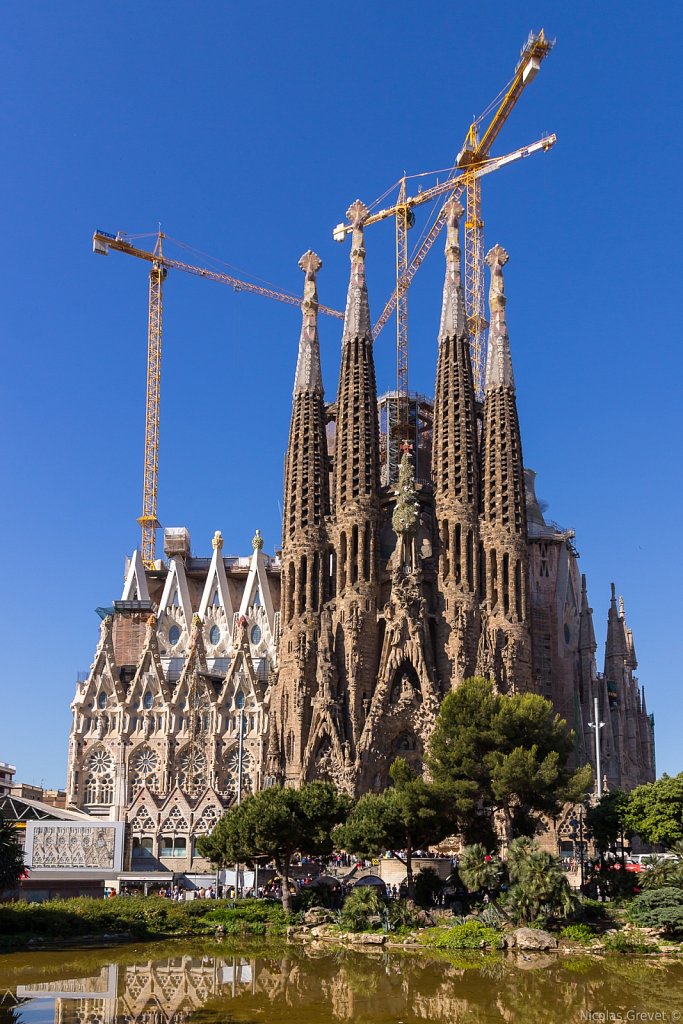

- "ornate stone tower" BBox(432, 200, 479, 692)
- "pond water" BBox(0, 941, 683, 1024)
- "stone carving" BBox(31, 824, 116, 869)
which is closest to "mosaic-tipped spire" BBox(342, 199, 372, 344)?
"ornate stone tower" BBox(432, 200, 479, 692)

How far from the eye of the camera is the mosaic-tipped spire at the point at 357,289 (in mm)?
77312

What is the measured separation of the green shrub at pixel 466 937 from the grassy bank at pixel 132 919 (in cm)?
606

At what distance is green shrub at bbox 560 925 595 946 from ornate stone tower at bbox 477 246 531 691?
27866 mm

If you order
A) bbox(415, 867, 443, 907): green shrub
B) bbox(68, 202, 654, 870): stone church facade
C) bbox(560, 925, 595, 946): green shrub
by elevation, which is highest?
bbox(68, 202, 654, 870): stone church facade

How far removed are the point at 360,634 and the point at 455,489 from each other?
11.0 metres

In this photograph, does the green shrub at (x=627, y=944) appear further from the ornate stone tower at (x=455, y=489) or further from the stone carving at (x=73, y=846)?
the ornate stone tower at (x=455, y=489)

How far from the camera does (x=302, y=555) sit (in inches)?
2876

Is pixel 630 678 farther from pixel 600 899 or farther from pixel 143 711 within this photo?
pixel 600 899

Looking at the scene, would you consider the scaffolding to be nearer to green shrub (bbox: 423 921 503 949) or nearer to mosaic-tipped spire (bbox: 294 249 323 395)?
mosaic-tipped spire (bbox: 294 249 323 395)

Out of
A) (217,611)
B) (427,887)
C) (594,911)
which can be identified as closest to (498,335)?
(217,611)

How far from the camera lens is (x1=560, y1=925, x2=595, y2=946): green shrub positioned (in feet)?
125

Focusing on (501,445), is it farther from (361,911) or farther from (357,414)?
(361,911)

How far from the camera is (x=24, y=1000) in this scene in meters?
28.2

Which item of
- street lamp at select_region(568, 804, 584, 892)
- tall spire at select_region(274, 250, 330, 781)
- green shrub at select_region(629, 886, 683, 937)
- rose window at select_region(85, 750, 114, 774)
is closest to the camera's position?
green shrub at select_region(629, 886, 683, 937)
